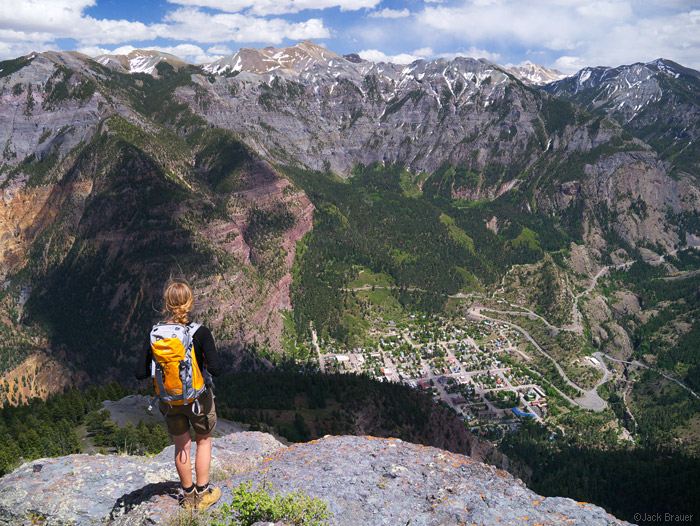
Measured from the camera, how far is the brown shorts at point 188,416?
11.5m

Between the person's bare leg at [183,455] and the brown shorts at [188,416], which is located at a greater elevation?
the brown shorts at [188,416]

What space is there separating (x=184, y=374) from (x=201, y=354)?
2.30ft

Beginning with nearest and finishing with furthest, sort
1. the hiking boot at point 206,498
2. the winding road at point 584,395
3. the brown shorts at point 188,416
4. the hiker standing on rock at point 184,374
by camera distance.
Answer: the hiker standing on rock at point 184,374 → the brown shorts at point 188,416 → the hiking boot at point 206,498 → the winding road at point 584,395

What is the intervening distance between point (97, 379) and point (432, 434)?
9489cm

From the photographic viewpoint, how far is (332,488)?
58.5 feet

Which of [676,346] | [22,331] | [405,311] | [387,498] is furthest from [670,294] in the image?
[22,331]

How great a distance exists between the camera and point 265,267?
165 m

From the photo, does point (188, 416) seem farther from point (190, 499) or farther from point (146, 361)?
point (190, 499)

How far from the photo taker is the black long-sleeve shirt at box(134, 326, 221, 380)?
1116 cm

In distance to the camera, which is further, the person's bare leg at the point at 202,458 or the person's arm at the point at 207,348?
the person's bare leg at the point at 202,458

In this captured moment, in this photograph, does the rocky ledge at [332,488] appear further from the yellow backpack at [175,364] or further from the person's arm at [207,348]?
the person's arm at [207,348]

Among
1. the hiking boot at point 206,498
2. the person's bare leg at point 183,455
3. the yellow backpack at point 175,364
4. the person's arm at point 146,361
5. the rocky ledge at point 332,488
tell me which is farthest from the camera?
the rocky ledge at point 332,488

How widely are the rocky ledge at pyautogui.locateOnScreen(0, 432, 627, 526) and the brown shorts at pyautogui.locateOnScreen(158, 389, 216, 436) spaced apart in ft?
9.01

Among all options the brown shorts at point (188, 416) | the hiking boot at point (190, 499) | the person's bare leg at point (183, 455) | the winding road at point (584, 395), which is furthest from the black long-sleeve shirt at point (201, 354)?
the winding road at point (584, 395)
